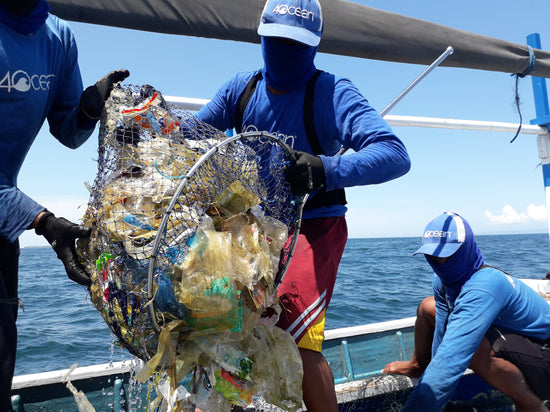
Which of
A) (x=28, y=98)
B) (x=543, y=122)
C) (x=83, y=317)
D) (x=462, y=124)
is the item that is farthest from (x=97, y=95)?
(x=83, y=317)

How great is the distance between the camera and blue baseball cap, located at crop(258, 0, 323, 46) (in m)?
1.86

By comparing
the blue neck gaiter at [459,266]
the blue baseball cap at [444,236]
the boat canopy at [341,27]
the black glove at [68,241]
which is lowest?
the blue neck gaiter at [459,266]

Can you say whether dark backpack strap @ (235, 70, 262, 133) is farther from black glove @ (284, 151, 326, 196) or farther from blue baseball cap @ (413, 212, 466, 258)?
blue baseball cap @ (413, 212, 466, 258)

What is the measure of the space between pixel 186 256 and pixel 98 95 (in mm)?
875

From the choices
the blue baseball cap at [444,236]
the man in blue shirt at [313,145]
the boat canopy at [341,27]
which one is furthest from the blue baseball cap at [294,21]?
the blue baseball cap at [444,236]

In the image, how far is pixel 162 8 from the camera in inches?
91.0

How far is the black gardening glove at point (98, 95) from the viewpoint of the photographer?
1.82m

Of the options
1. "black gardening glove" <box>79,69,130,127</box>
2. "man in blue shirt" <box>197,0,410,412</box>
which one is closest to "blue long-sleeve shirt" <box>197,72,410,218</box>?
"man in blue shirt" <box>197,0,410,412</box>

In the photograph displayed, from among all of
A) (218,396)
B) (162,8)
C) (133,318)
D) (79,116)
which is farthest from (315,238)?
(162,8)

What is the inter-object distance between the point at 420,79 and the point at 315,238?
1487 mm

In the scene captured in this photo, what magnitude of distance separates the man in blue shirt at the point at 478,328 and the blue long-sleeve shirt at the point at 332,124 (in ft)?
3.50

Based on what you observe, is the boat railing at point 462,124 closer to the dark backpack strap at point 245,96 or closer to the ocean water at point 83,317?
the dark backpack strap at point 245,96

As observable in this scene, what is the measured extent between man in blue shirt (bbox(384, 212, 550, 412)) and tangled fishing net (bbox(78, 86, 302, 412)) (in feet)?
3.84

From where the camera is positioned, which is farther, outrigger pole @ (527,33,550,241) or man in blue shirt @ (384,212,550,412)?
outrigger pole @ (527,33,550,241)
